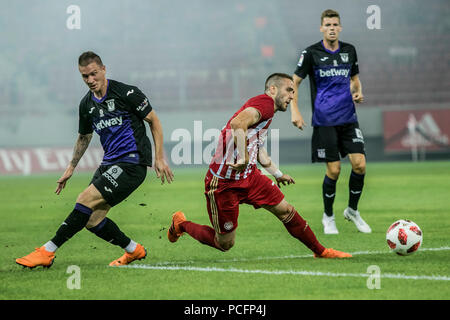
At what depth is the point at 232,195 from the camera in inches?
243

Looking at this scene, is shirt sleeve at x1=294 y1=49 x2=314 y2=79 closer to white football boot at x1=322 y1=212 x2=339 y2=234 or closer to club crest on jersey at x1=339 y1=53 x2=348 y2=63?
club crest on jersey at x1=339 y1=53 x2=348 y2=63

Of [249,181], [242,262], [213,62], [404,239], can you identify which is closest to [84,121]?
[249,181]

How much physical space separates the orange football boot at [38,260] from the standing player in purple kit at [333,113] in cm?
352

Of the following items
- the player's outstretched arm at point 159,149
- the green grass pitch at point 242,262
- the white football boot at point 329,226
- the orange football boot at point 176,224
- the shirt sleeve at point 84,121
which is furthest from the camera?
the white football boot at point 329,226

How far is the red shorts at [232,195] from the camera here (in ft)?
20.2

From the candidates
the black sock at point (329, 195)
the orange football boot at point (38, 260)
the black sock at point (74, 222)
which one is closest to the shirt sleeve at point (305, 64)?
the black sock at point (329, 195)

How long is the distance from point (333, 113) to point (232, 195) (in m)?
2.83

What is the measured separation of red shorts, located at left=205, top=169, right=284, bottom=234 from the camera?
6145 mm

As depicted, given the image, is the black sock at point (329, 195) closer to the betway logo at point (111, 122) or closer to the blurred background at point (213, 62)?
the betway logo at point (111, 122)

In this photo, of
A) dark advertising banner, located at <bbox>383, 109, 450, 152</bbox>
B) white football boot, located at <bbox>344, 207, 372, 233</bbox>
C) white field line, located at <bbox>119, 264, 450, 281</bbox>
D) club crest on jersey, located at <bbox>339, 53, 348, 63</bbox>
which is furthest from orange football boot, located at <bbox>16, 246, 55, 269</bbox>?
dark advertising banner, located at <bbox>383, 109, 450, 152</bbox>

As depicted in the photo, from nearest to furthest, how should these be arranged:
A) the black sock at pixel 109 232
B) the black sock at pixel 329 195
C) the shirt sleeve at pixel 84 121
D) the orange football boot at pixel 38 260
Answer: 1. the orange football boot at pixel 38 260
2. the black sock at pixel 109 232
3. the shirt sleeve at pixel 84 121
4. the black sock at pixel 329 195
